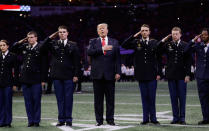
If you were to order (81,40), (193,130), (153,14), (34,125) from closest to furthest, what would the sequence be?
(193,130), (34,125), (81,40), (153,14)

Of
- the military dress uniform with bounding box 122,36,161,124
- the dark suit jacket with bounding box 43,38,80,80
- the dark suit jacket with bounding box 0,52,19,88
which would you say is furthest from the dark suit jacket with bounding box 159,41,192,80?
the dark suit jacket with bounding box 0,52,19,88

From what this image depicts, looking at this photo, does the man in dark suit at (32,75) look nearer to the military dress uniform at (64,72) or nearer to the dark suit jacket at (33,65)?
the dark suit jacket at (33,65)

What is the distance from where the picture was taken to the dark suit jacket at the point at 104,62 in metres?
8.72

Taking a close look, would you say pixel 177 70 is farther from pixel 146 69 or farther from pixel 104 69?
pixel 104 69

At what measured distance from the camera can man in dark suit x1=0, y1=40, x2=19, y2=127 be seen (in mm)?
9188

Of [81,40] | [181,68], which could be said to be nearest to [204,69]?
[181,68]

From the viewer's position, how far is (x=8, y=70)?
9.44 metres

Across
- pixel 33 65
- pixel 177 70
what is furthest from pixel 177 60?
pixel 33 65

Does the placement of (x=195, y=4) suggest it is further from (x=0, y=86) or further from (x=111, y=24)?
(x=0, y=86)

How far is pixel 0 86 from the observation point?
9297 mm

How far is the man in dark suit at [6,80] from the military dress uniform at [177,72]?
344 cm

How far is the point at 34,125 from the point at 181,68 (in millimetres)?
3524

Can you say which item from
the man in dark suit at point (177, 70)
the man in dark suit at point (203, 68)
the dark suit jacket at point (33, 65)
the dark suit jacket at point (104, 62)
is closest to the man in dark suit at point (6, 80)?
the dark suit jacket at point (33, 65)

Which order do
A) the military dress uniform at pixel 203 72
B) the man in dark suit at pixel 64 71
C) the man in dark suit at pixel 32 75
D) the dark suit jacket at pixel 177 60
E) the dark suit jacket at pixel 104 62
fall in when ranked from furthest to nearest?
the military dress uniform at pixel 203 72
the dark suit jacket at pixel 177 60
the man in dark suit at pixel 32 75
the man in dark suit at pixel 64 71
the dark suit jacket at pixel 104 62
